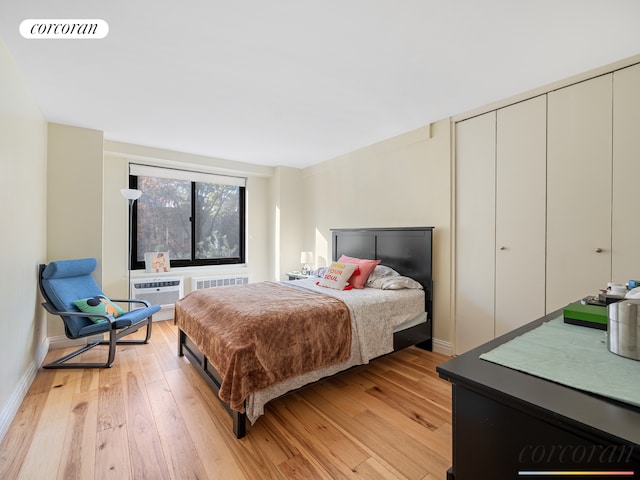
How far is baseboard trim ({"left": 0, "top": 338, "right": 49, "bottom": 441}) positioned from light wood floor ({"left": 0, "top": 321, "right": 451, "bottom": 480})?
5 cm

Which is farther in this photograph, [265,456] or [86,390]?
[86,390]

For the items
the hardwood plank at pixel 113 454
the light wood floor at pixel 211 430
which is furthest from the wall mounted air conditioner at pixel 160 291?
the hardwood plank at pixel 113 454

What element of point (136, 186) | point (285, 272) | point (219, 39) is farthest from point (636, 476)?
point (136, 186)

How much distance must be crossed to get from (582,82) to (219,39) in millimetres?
2723

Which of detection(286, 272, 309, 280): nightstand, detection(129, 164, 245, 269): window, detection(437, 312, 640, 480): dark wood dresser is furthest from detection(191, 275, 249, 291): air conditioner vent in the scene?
detection(437, 312, 640, 480): dark wood dresser

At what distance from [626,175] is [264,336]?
2.81 meters

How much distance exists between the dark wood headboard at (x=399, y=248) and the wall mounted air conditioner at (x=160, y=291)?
102 inches

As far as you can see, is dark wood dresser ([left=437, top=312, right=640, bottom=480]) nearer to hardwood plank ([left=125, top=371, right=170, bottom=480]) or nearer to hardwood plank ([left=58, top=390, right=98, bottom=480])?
hardwood plank ([left=125, top=371, right=170, bottom=480])

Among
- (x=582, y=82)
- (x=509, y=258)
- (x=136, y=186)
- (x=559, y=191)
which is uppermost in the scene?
(x=582, y=82)

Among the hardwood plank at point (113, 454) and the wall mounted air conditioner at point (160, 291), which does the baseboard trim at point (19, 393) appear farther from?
the wall mounted air conditioner at point (160, 291)

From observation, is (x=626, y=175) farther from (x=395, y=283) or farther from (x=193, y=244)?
(x=193, y=244)

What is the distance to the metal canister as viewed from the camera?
34.4 inches

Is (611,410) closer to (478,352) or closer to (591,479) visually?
(591,479)

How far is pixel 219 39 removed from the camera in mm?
1859
